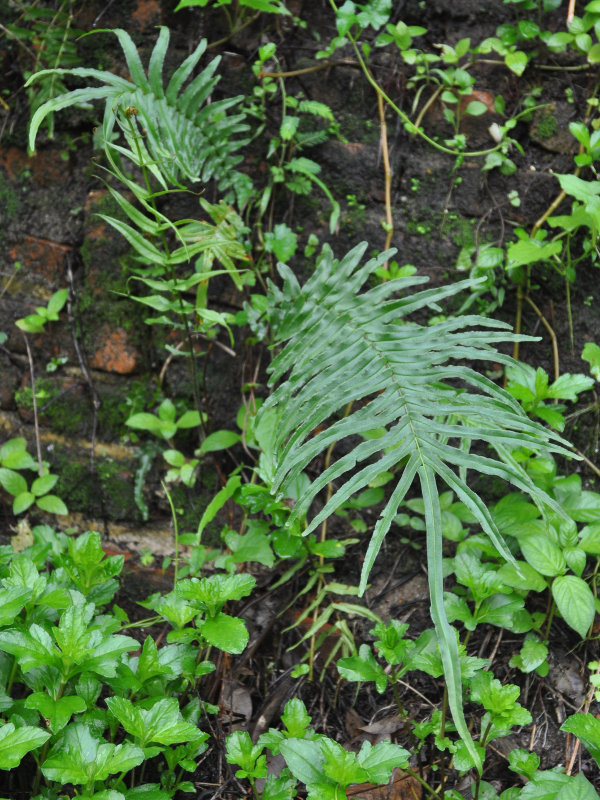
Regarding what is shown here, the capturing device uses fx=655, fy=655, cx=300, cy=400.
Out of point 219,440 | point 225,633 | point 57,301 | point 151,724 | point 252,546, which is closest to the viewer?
point 151,724

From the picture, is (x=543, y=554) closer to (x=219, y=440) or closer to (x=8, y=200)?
(x=219, y=440)

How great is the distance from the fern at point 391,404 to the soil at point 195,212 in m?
0.43

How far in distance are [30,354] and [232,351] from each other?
77 centimetres

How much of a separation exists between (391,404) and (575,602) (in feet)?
2.10

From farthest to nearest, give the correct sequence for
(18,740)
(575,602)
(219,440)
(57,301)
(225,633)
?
(57,301)
(219,440)
(575,602)
(225,633)
(18,740)

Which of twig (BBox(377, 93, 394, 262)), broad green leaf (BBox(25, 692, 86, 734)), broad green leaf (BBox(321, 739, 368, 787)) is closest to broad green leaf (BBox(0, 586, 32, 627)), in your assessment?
broad green leaf (BBox(25, 692, 86, 734))

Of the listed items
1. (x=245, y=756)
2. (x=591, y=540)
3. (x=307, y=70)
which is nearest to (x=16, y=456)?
(x=245, y=756)

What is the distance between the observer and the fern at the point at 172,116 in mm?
1710

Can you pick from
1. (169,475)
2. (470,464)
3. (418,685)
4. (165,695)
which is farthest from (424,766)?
(169,475)

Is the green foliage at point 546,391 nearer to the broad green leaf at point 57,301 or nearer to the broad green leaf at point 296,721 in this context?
the broad green leaf at point 296,721

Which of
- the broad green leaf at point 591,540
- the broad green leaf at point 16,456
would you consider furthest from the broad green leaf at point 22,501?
the broad green leaf at point 591,540

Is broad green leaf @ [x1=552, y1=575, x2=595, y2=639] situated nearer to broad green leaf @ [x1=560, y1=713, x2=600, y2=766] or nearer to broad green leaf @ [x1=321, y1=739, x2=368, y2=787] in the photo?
broad green leaf @ [x1=560, y1=713, x2=600, y2=766]

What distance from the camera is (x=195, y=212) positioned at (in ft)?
7.25

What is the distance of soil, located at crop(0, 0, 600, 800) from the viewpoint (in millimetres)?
2143
